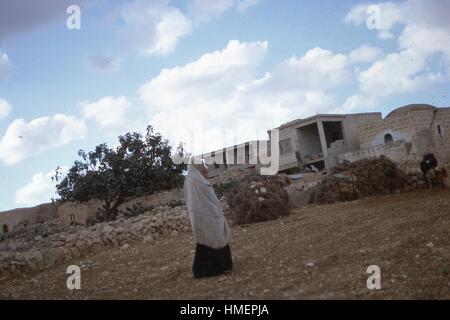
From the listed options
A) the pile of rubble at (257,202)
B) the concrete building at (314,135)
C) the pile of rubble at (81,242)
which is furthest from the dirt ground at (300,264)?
the concrete building at (314,135)

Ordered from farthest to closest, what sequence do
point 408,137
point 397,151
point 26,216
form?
1. point 26,216
2. point 408,137
3. point 397,151

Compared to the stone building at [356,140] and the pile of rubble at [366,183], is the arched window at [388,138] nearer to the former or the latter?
the stone building at [356,140]

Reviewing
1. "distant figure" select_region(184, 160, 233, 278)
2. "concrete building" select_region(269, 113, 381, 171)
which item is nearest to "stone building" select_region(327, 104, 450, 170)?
"concrete building" select_region(269, 113, 381, 171)

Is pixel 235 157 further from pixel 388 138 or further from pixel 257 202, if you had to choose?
pixel 257 202

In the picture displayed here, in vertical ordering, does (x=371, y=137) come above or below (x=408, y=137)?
above

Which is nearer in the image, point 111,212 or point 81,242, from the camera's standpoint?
point 81,242

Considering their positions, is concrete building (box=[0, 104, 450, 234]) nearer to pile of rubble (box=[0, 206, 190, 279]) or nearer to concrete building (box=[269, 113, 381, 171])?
concrete building (box=[269, 113, 381, 171])

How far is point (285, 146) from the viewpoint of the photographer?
30031mm

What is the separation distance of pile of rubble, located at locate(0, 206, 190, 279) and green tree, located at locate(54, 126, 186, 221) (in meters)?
3.06

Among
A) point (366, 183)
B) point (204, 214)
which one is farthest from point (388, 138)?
point (204, 214)

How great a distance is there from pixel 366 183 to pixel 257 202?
12.4 feet
